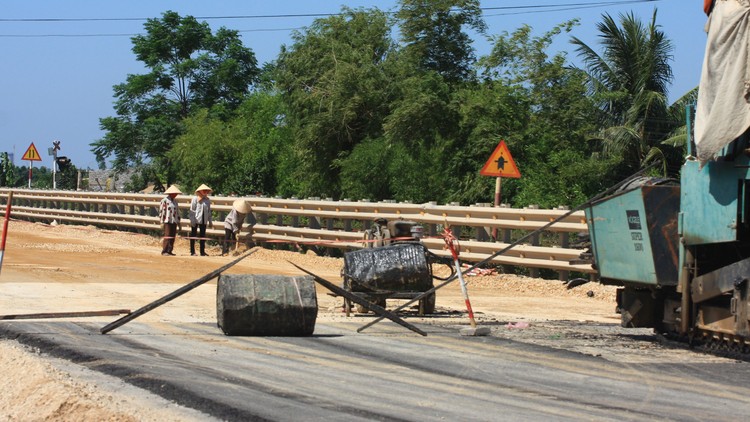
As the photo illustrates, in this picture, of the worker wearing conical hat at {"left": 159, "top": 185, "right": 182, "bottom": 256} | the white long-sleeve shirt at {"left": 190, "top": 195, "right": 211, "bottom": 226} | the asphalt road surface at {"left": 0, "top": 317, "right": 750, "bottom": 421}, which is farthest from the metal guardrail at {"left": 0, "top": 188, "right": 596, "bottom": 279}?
the asphalt road surface at {"left": 0, "top": 317, "right": 750, "bottom": 421}

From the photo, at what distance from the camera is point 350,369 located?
948cm

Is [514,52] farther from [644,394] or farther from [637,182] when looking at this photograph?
[644,394]

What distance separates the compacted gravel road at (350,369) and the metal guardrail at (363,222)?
10.2 ft

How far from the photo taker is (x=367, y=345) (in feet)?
36.9

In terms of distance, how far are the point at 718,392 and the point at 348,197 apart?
89.3 feet

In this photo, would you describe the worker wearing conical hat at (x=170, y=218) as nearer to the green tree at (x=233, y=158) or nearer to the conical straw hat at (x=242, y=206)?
the conical straw hat at (x=242, y=206)

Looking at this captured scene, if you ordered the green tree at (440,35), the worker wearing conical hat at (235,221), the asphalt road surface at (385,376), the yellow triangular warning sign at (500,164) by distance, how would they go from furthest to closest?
the green tree at (440,35), the worker wearing conical hat at (235,221), the yellow triangular warning sign at (500,164), the asphalt road surface at (385,376)

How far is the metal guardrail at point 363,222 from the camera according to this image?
19531 millimetres

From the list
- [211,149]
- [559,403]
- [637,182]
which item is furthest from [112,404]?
[211,149]

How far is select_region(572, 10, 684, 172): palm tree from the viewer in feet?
119

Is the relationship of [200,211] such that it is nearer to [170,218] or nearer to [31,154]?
[170,218]

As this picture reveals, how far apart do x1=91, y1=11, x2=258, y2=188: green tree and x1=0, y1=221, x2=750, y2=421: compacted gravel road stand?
164 feet

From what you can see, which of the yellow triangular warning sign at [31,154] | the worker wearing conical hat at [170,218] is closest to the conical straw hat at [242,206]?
the worker wearing conical hat at [170,218]

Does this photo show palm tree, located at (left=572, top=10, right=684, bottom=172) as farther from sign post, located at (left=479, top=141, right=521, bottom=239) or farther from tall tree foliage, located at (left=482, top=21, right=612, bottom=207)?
sign post, located at (left=479, top=141, right=521, bottom=239)
